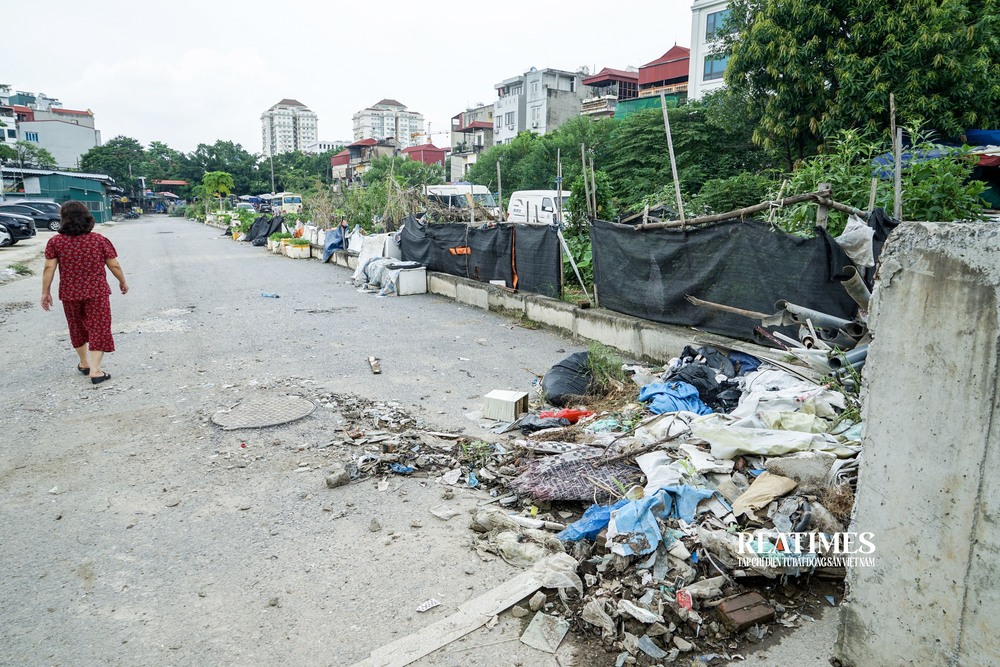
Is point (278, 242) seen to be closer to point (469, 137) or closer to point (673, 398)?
point (673, 398)

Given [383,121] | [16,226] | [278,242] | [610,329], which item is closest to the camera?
[610,329]

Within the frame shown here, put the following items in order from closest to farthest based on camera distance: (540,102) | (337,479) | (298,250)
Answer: (337,479) < (298,250) < (540,102)

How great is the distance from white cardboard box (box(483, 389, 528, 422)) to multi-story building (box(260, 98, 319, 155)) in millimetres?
178330

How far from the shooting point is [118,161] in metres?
80.9

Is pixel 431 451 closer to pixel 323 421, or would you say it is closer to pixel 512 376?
pixel 323 421

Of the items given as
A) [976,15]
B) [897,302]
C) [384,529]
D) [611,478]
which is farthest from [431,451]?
[976,15]

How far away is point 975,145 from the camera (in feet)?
48.5

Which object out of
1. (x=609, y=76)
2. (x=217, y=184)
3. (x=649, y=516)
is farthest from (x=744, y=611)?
Result: (x=217, y=184)

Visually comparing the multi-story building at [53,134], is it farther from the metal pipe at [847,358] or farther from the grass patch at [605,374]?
the metal pipe at [847,358]

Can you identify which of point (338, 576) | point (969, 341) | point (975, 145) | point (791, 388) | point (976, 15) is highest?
point (976, 15)

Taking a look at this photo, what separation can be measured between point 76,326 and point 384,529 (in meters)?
5.23

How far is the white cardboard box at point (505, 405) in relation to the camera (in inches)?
235

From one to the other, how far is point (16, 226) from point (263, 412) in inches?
1057

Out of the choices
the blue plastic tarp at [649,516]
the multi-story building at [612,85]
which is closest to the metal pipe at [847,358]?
the blue plastic tarp at [649,516]
